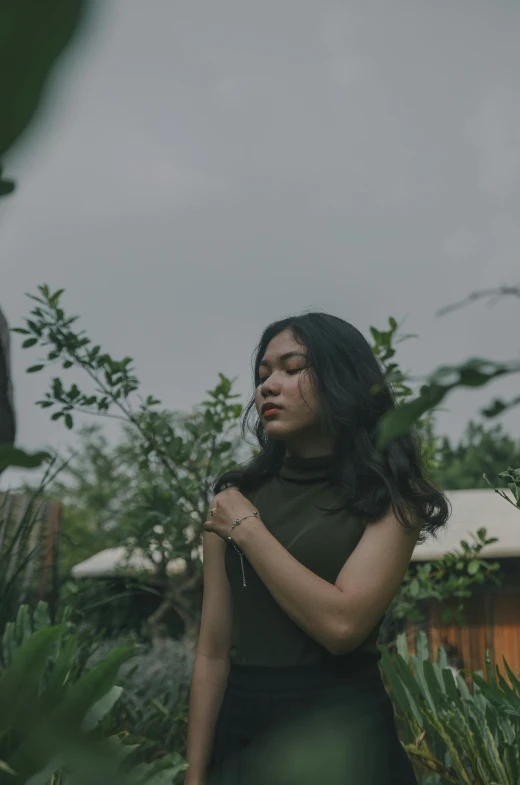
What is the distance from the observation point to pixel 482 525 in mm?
12633

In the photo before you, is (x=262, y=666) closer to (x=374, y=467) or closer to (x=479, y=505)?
(x=374, y=467)

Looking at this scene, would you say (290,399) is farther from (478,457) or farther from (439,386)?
(478,457)

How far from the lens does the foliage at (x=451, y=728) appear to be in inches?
93.7

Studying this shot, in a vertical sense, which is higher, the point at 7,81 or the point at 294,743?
the point at 7,81

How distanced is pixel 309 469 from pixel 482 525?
1100 centimetres

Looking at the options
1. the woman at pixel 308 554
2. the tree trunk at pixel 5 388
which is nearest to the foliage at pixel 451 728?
the woman at pixel 308 554

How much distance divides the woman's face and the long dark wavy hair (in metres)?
0.02

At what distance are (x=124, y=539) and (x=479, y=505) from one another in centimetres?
967

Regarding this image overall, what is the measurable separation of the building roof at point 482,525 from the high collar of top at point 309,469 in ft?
28.5

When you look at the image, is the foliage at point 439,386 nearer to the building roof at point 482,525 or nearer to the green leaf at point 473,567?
the green leaf at point 473,567

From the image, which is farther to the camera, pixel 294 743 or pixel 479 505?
pixel 479 505

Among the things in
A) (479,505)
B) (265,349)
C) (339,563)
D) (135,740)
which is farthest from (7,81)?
(479,505)

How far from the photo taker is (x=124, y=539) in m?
4.51

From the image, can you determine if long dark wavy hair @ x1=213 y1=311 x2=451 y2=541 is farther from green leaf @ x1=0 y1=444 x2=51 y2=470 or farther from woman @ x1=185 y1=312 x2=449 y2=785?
green leaf @ x1=0 y1=444 x2=51 y2=470
